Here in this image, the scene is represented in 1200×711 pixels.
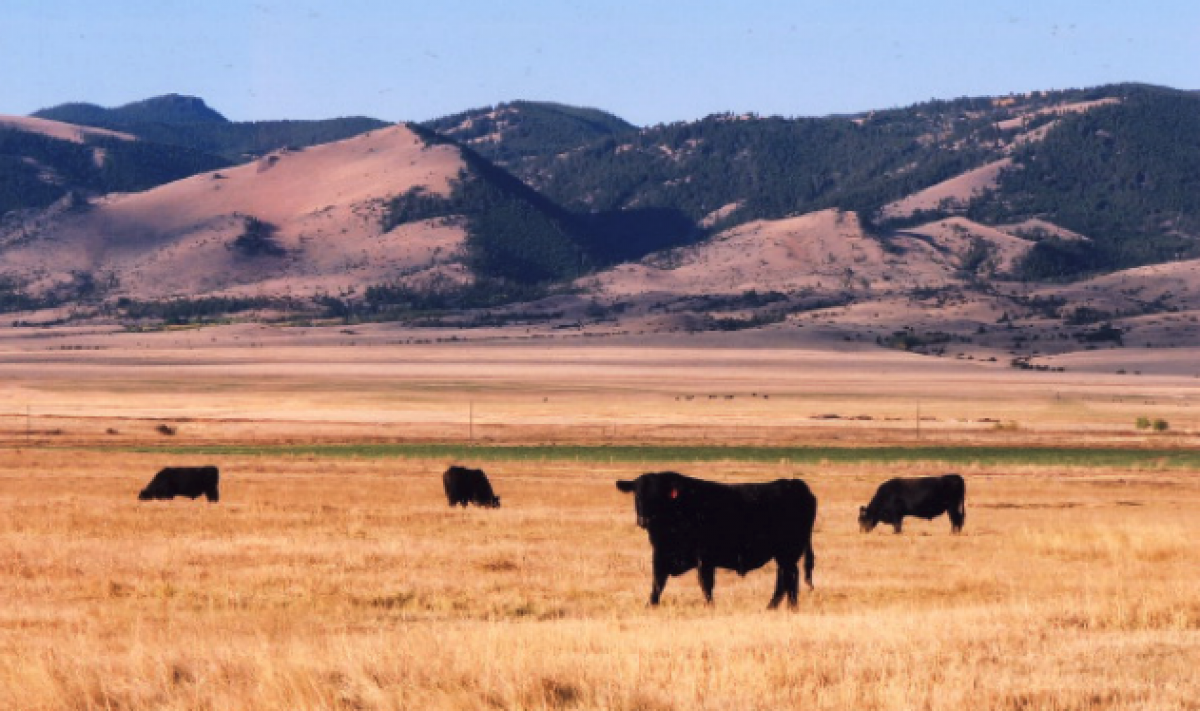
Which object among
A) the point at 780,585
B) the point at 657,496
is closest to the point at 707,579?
the point at 780,585

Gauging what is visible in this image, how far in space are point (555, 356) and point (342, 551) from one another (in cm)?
15165

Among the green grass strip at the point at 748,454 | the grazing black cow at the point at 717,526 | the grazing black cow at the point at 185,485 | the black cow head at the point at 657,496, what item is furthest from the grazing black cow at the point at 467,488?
the green grass strip at the point at 748,454

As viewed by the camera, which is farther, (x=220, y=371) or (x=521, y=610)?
(x=220, y=371)

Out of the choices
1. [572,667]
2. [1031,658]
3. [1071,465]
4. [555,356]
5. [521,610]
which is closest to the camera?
[572,667]

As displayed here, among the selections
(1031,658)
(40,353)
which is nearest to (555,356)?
(40,353)

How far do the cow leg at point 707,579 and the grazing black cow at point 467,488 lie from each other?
1812 centimetres

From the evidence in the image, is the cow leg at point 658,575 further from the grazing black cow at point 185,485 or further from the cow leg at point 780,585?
the grazing black cow at point 185,485

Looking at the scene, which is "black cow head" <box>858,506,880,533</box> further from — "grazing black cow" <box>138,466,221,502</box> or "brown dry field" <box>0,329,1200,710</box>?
"grazing black cow" <box>138,466,221,502</box>

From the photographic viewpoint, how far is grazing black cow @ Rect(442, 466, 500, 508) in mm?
38906

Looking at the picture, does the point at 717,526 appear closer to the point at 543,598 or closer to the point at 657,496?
the point at 657,496

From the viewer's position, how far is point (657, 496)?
20234 millimetres

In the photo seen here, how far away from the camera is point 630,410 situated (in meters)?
106

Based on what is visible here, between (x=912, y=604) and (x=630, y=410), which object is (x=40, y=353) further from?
(x=912, y=604)

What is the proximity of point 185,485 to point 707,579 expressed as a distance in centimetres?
2215
